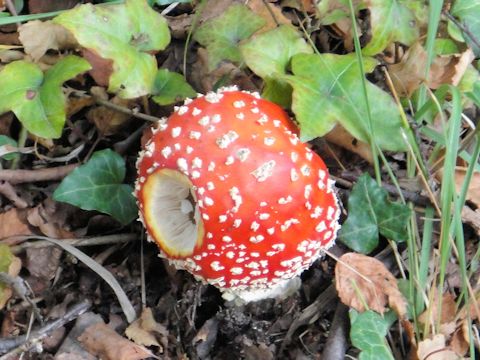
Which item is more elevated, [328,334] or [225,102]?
[225,102]

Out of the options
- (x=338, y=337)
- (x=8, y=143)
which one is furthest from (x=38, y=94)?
(x=338, y=337)

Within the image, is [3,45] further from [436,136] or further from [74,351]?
[436,136]

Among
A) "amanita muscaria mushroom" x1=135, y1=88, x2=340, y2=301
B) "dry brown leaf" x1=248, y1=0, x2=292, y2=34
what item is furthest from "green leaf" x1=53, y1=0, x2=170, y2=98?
Answer: "dry brown leaf" x1=248, y1=0, x2=292, y2=34

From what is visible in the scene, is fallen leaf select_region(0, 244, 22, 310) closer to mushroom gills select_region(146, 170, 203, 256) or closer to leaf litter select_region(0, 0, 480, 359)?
leaf litter select_region(0, 0, 480, 359)

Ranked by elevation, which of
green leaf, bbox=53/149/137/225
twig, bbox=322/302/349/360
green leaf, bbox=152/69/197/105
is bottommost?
twig, bbox=322/302/349/360

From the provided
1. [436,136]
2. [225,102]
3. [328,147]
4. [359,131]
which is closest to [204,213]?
[225,102]

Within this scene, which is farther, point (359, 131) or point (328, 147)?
point (328, 147)

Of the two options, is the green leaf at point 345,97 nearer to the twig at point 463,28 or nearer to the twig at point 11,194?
the twig at point 463,28
